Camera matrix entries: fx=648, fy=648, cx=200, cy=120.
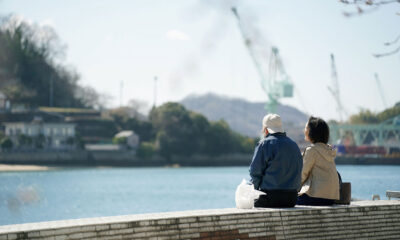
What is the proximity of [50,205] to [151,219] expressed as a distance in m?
34.9

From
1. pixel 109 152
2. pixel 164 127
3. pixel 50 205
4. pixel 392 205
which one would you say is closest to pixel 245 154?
pixel 164 127

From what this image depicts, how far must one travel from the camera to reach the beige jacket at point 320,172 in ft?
23.7

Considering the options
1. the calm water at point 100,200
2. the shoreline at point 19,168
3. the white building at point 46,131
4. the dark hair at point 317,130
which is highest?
the dark hair at point 317,130

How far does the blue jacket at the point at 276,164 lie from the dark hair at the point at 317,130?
1.56ft

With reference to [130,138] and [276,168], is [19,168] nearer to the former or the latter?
[130,138]

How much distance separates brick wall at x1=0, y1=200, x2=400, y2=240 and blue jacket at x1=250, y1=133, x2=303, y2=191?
1.05 feet

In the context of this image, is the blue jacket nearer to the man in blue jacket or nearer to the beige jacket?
the man in blue jacket

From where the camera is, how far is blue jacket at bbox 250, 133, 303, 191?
6758 millimetres

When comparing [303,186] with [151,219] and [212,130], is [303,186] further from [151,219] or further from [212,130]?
[212,130]

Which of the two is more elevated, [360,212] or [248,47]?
[248,47]

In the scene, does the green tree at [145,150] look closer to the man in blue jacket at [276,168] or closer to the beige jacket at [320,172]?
the beige jacket at [320,172]

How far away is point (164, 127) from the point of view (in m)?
102

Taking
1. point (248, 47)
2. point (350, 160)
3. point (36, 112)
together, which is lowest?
point (350, 160)

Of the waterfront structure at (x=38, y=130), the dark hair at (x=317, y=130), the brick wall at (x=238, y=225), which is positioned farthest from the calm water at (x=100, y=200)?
the waterfront structure at (x=38, y=130)
